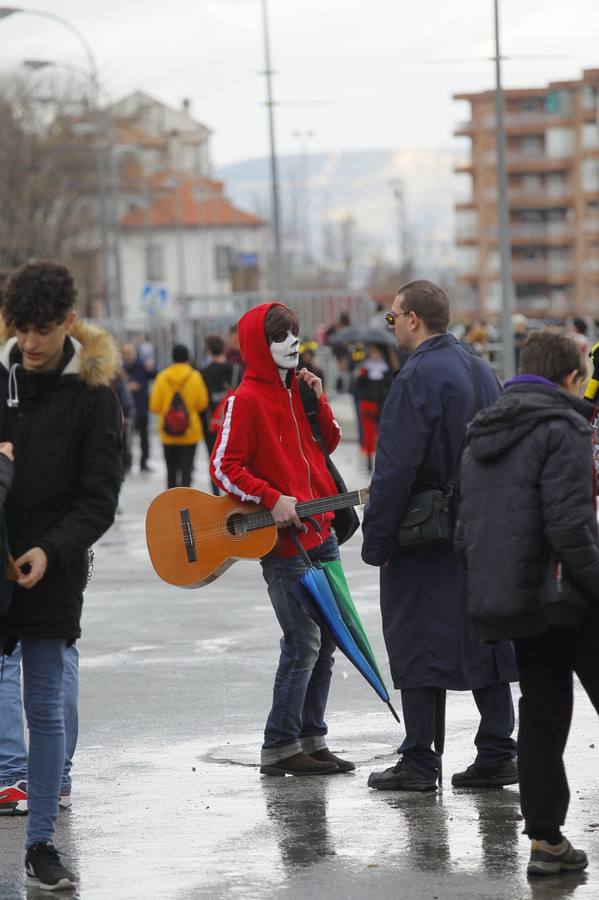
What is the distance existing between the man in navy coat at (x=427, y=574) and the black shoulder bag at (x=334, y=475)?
702 millimetres

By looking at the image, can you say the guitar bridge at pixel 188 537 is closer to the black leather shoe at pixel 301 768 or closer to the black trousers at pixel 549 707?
the black leather shoe at pixel 301 768

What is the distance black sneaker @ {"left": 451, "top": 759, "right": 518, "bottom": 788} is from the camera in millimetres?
7133

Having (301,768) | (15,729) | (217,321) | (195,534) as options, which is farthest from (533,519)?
(217,321)

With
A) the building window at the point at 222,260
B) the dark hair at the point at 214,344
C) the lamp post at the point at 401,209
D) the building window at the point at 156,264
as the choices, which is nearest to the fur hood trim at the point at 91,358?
the dark hair at the point at 214,344

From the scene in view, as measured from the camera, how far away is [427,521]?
6992mm

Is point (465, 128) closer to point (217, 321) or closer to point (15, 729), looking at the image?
point (217, 321)

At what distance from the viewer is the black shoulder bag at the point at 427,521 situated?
6.99 m

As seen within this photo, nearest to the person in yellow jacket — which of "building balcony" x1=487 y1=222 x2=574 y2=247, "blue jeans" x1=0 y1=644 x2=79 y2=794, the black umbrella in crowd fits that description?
the black umbrella in crowd

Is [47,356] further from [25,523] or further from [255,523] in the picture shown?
[255,523]

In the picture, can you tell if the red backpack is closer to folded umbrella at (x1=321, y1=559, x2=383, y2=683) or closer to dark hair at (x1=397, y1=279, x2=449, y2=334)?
folded umbrella at (x1=321, y1=559, x2=383, y2=683)

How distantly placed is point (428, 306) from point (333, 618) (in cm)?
128

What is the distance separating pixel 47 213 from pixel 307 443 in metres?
73.7

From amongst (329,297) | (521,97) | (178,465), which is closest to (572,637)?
(178,465)

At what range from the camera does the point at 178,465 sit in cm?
2106
